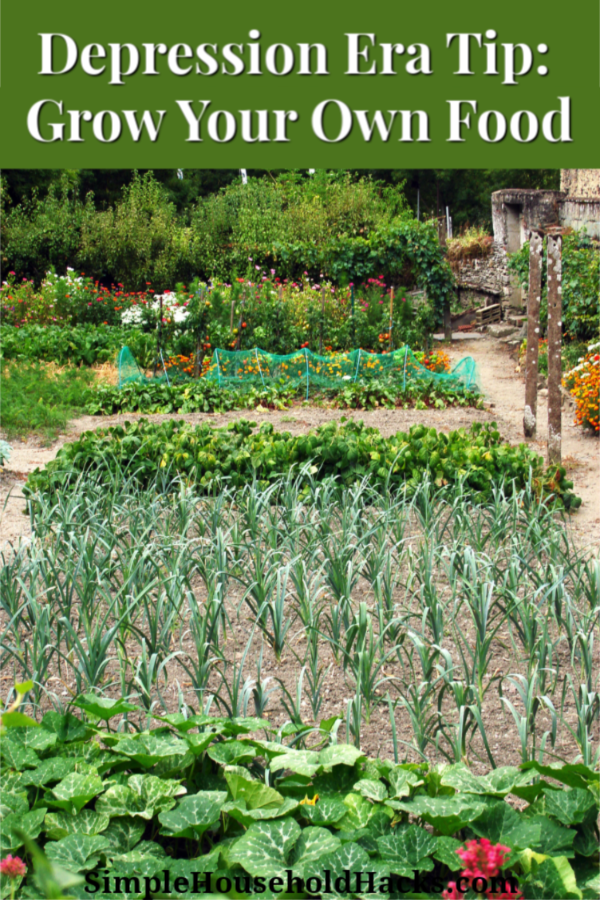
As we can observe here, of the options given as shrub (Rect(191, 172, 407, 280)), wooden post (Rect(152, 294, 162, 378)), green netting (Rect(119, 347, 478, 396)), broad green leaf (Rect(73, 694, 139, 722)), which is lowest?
broad green leaf (Rect(73, 694, 139, 722))

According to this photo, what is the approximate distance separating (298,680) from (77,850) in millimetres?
1207

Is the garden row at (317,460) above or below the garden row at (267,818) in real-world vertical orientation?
above

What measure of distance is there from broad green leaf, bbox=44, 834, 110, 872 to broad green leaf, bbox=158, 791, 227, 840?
138mm

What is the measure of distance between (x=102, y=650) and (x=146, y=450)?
10.2 ft

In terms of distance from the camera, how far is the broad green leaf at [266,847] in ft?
5.15

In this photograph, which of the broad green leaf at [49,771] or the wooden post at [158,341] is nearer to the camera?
the broad green leaf at [49,771]

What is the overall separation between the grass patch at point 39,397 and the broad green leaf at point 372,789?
648 cm

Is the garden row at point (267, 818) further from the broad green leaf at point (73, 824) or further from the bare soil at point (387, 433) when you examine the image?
the bare soil at point (387, 433)

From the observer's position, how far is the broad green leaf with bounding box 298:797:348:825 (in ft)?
5.73

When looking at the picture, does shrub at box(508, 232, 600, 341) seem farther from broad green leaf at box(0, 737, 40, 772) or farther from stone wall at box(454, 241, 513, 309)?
broad green leaf at box(0, 737, 40, 772)

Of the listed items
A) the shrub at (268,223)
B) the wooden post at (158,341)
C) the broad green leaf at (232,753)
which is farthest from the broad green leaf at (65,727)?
the shrub at (268,223)

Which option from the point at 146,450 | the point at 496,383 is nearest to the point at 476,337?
the point at 496,383

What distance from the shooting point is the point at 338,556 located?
3381 mm

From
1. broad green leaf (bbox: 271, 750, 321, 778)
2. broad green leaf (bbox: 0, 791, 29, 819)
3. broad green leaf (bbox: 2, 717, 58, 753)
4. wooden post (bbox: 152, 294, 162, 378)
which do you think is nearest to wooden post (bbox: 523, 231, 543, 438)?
wooden post (bbox: 152, 294, 162, 378)
